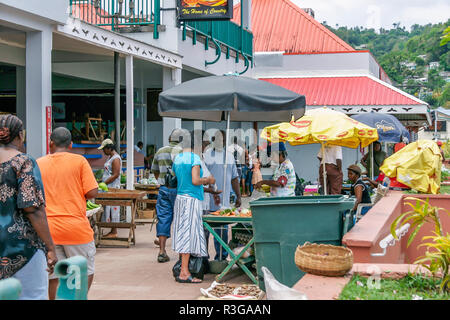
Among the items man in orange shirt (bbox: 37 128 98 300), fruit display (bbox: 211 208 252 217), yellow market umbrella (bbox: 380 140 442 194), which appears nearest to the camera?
man in orange shirt (bbox: 37 128 98 300)

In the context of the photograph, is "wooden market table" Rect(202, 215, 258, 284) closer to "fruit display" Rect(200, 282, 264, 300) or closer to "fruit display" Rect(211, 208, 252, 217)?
"fruit display" Rect(211, 208, 252, 217)

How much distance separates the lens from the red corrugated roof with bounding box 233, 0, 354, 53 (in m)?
26.7

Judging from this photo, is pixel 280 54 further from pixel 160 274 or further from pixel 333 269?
pixel 333 269

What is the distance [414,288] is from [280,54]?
66.9 feet

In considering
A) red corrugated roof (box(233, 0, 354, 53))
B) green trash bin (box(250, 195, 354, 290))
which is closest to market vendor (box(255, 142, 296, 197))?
green trash bin (box(250, 195, 354, 290))

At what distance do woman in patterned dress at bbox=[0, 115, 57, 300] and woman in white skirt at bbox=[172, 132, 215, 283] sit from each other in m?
3.18

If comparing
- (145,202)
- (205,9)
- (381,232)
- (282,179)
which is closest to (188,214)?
(282,179)

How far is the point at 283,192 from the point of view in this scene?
27.9 feet

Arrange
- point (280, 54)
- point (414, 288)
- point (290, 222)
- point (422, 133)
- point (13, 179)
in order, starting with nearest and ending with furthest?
1. point (13, 179)
2. point (414, 288)
3. point (290, 222)
4. point (280, 54)
5. point (422, 133)

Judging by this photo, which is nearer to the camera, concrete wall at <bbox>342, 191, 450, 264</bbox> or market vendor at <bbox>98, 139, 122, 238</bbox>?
concrete wall at <bbox>342, 191, 450, 264</bbox>

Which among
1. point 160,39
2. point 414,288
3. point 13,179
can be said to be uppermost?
point 160,39

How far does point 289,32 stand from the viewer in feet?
89.9

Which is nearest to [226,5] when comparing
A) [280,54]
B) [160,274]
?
[160,274]

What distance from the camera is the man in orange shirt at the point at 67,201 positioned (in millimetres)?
4801
